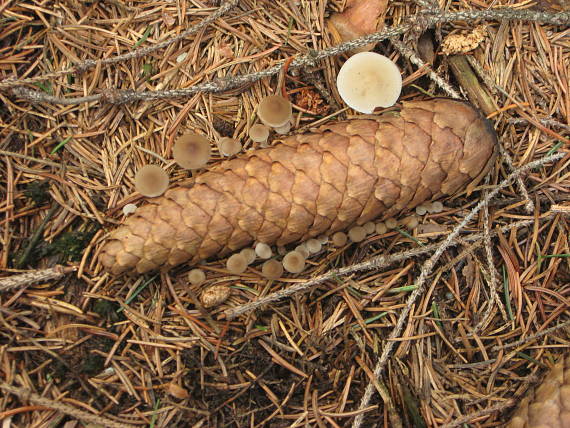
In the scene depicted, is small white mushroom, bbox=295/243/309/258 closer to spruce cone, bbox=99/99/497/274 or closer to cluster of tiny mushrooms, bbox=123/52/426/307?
cluster of tiny mushrooms, bbox=123/52/426/307

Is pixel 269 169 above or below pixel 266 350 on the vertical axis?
above

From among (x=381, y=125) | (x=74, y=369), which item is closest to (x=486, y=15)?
(x=381, y=125)

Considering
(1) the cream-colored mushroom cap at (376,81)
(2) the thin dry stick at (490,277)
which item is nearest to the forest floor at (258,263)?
A: (2) the thin dry stick at (490,277)

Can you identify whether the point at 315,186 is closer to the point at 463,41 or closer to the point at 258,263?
the point at 258,263

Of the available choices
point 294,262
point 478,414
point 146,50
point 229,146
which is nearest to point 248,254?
point 294,262

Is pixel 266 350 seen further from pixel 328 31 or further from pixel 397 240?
Answer: pixel 328 31

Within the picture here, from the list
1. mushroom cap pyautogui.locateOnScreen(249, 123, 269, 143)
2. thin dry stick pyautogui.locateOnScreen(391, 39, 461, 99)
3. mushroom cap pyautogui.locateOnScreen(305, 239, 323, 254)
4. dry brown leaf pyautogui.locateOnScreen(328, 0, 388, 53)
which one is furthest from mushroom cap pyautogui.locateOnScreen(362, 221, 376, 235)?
dry brown leaf pyautogui.locateOnScreen(328, 0, 388, 53)
